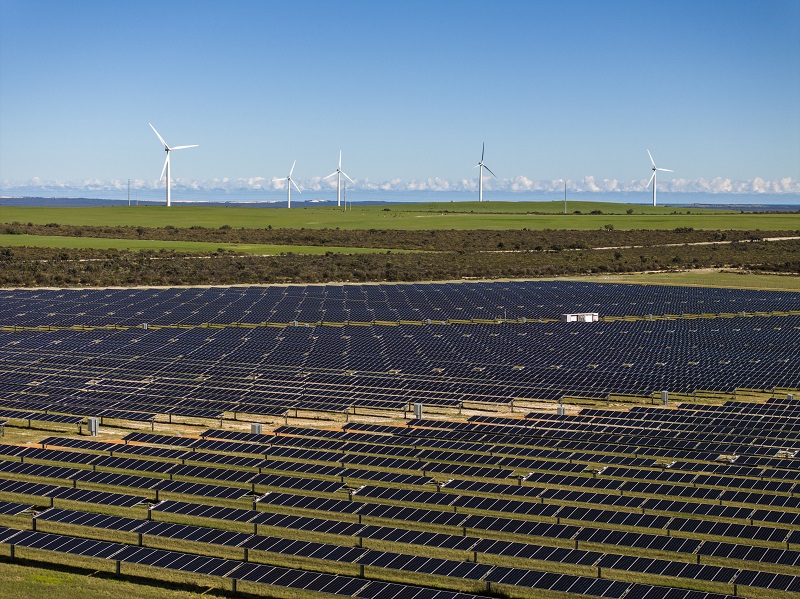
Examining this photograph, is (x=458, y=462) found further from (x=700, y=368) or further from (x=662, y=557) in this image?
(x=700, y=368)

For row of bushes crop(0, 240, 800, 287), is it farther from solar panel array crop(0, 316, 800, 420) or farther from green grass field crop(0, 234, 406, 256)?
solar panel array crop(0, 316, 800, 420)

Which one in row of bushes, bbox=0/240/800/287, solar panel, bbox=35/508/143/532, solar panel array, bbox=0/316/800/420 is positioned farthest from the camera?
row of bushes, bbox=0/240/800/287

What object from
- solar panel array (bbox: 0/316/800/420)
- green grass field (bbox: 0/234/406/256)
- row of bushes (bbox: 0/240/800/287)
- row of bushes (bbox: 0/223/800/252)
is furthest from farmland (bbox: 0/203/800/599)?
row of bushes (bbox: 0/223/800/252)

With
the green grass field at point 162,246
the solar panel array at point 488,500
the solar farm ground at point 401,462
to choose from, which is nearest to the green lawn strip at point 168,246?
the green grass field at point 162,246

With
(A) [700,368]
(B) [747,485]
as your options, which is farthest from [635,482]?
(A) [700,368]

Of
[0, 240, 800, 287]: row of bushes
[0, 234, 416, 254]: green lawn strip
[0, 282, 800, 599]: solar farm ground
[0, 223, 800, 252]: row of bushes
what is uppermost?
[0, 223, 800, 252]: row of bushes

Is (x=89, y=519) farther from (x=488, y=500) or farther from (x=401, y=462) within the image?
(x=488, y=500)

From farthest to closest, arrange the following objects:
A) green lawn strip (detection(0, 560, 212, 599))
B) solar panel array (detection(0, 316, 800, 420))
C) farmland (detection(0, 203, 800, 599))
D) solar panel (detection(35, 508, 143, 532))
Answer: solar panel array (detection(0, 316, 800, 420)), solar panel (detection(35, 508, 143, 532)), farmland (detection(0, 203, 800, 599)), green lawn strip (detection(0, 560, 212, 599))
